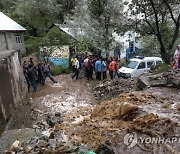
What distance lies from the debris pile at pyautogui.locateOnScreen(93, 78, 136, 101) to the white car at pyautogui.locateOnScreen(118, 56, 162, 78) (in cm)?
225

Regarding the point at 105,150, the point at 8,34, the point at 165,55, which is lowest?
the point at 105,150

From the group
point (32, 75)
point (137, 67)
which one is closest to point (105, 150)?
point (32, 75)

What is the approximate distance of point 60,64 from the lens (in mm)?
21109

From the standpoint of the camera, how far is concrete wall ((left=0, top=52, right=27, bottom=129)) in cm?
931

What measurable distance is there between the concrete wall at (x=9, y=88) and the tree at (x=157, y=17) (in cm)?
979

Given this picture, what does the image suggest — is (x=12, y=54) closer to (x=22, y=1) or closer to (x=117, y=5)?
(x=117, y=5)

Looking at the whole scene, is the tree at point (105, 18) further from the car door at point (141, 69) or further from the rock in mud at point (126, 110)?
the rock in mud at point (126, 110)

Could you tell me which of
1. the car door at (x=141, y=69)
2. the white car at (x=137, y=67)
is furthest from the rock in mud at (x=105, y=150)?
the car door at (x=141, y=69)

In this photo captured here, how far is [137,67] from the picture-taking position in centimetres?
1773

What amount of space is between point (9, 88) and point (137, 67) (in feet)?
30.7

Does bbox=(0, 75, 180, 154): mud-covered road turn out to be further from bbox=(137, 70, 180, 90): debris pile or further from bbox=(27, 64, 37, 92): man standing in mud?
bbox=(27, 64, 37, 92): man standing in mud

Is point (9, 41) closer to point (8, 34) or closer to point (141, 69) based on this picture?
point (8, 34)

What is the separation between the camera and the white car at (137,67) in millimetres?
17456

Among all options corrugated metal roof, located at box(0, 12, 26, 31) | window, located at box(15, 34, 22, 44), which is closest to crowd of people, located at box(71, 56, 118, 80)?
corrugated metal roof, located at box(0, 12, 26, 31)
